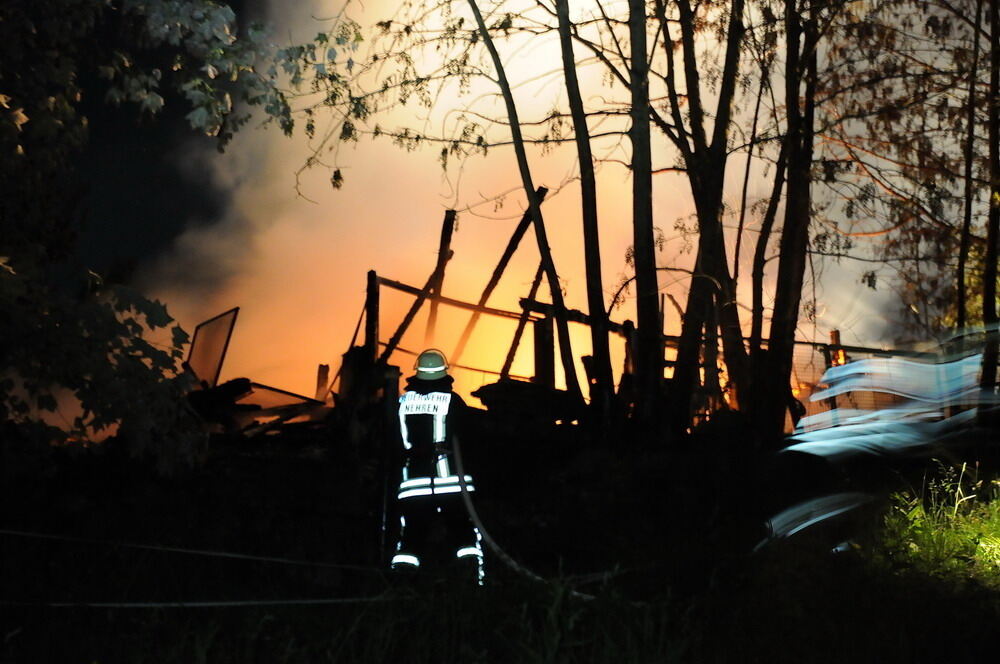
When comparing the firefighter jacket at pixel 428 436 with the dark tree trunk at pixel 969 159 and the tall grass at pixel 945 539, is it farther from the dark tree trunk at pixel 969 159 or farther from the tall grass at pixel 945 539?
the dark tree trunk at pixel 969 159

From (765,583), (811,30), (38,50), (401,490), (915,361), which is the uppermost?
(811,30)

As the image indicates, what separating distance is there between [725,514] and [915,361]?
460cm

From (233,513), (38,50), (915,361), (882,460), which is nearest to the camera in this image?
(38,50)

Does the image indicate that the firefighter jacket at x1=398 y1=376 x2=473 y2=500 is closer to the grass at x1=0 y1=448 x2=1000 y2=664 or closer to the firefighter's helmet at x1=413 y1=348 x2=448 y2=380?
the firefighter's helmet at x1=413 y1=348 x2=448 y2=380

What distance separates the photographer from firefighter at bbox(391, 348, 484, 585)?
24.6 ft

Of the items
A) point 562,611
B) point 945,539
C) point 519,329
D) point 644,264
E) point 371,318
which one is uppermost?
point 644,264

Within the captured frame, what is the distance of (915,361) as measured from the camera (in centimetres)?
1298

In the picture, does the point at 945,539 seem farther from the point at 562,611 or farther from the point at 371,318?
the point at 371,318

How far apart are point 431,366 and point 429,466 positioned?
712mm

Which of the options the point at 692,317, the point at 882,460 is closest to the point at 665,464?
the point at 882,460

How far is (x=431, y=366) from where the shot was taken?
7.72m

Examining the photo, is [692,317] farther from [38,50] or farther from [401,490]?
[38,50]

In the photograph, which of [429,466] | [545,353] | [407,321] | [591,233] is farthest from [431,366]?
[591,233]

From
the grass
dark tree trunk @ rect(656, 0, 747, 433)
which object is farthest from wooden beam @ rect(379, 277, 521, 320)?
the grass
